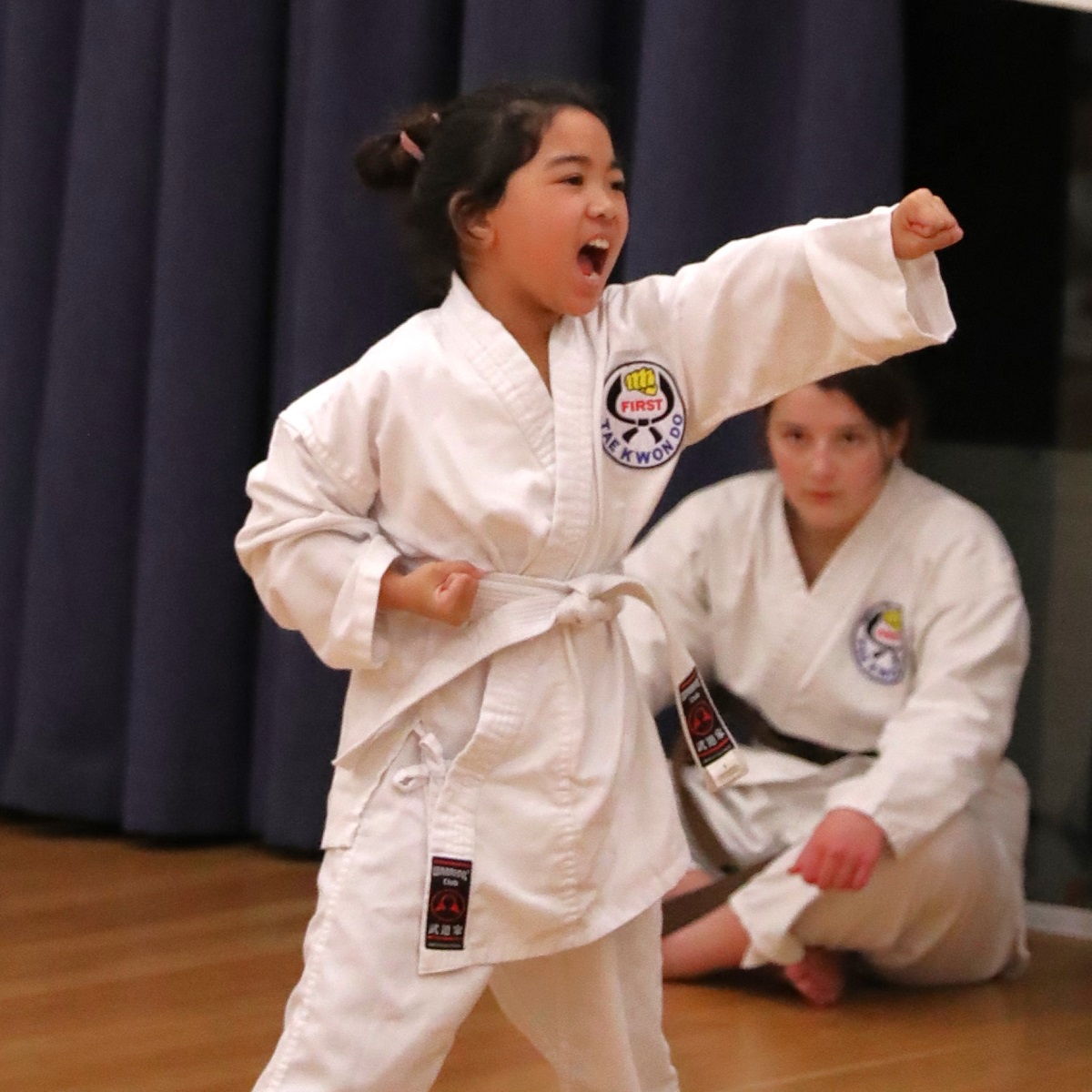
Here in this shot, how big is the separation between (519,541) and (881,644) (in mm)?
857

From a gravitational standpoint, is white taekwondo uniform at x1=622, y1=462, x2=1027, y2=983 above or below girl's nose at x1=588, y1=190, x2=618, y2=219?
below

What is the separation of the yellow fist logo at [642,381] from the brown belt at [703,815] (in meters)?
0.81

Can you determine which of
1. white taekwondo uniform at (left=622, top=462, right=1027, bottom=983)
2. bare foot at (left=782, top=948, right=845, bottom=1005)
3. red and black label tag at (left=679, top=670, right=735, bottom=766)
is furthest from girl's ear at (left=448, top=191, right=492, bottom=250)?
bare foot at (left=782, top=948, right=845, bottom=1005)

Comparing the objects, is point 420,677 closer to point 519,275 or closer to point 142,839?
point 519,275

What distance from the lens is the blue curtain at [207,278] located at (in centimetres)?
226

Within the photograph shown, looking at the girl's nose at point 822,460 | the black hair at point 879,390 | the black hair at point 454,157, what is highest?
the black hair at point 454,157

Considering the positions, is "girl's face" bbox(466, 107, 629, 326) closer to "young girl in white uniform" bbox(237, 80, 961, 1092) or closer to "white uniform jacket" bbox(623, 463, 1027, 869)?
"young girl in white uniform" bbox(237, 80, 961, 1092)

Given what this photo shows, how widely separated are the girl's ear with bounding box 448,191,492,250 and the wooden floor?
741 millimetres

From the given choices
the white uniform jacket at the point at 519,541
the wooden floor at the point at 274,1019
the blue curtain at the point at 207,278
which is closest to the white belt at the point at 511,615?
the white uniform jacket at the point at 519,541

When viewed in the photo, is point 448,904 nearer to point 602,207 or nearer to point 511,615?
point 511,615

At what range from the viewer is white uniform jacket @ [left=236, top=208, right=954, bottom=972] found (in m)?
1.30

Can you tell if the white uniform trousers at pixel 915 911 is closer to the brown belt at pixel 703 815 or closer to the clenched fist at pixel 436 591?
the brown belt at pixel 703 815

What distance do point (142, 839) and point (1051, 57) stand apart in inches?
66.5

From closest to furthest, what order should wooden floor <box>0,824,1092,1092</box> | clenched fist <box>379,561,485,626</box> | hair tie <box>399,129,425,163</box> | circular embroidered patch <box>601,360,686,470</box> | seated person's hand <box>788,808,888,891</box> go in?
clenched fist <box>379,561,485,626</box>, circular embroidered patch <box>601,360,686,470</box>, hair tie <box>399,129,425,163</box>, wooden floor <box>0,824,1092,1092</box>, seated person's hand <box>788,808,888,891</box>
